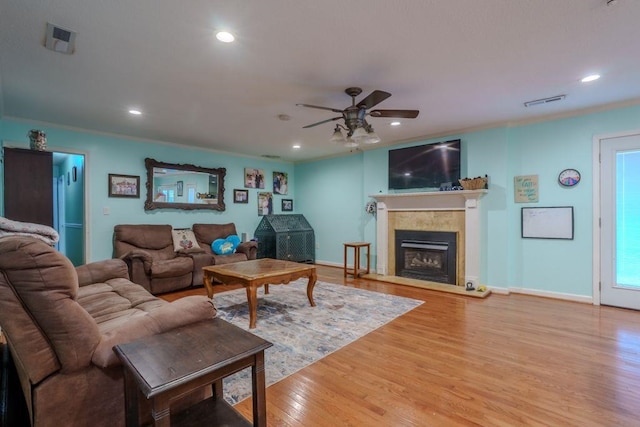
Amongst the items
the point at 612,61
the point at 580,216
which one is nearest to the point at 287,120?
the point at 612,61

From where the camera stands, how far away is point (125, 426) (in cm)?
137

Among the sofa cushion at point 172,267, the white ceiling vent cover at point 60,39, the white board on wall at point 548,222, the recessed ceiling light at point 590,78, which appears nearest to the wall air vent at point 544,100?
the recessed ceiling light at point 590,78

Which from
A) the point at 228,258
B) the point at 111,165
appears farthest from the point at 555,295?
the point at 111,165

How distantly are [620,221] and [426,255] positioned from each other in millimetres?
2343

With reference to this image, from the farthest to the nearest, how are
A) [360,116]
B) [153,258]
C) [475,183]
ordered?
[153,258] < [475,183] < [360,116]

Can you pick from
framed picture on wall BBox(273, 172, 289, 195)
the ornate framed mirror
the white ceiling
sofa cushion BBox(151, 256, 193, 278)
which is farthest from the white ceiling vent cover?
framed picture on wall BBox(273, 172, 289, 195)

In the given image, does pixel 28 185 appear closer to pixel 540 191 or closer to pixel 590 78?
pixel 590 78

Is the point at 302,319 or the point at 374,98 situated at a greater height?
the point at 374,98

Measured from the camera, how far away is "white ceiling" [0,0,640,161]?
6.16 ft

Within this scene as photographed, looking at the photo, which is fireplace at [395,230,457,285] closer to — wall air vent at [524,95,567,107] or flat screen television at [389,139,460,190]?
flat screen television at [389,139,460,190]

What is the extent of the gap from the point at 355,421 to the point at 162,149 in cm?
515

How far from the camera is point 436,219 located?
4.85 metres

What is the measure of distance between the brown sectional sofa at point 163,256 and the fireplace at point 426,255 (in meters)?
2.60

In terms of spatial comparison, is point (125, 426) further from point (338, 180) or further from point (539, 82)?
point (338, 180)
